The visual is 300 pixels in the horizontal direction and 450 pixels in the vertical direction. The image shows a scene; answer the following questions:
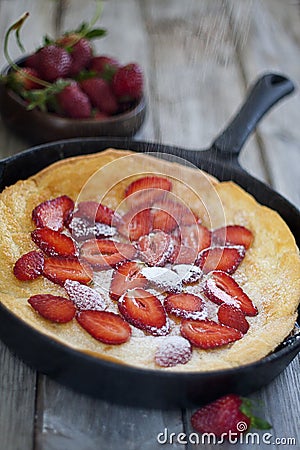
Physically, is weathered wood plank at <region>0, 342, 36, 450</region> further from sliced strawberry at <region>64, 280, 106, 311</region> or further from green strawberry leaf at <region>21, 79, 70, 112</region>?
green strawberry leaf at <region>21, 79, 70, 112</region>

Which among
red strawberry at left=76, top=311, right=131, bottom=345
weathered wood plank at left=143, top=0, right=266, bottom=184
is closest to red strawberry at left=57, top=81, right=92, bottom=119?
weathered wood plank at left=143, top=0, right=266, bottom=184

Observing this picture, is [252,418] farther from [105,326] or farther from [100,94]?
[100,94]

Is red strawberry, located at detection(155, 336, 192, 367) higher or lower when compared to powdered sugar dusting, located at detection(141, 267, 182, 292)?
higher

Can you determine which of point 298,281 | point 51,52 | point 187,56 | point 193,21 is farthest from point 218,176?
point 193,21

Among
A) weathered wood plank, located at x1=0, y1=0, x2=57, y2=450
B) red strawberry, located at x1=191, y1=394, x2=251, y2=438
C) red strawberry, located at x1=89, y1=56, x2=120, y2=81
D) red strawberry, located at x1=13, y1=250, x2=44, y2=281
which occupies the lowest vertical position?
weathered wood plank, located at x1=0, y1=0, x2=57, y2=450

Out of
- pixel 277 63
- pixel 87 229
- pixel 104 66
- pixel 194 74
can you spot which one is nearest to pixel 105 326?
pixel 87 229

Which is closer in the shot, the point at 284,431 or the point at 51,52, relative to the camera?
the point at 284,431

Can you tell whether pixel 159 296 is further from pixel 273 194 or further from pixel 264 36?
pixel 264 36
